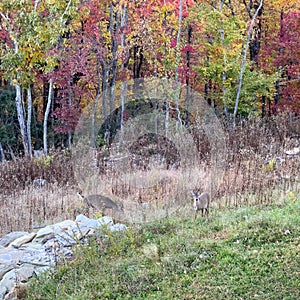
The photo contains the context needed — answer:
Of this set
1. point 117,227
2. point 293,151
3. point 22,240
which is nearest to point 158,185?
point 117,227

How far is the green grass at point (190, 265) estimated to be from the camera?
3.24 metres

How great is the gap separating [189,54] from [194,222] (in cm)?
1029

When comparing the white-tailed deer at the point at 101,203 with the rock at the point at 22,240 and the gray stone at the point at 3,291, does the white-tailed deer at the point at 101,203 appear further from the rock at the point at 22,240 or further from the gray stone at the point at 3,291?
the gray stone at the point at 3,291

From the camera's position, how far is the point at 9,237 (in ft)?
16.4

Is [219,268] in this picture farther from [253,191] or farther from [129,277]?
[253,191]

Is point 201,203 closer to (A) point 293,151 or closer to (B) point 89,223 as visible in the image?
(B) point 89,223

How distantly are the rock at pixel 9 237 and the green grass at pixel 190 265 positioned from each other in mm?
1233

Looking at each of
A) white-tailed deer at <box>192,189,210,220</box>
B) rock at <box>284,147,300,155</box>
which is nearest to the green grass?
white-tailed deer at <box>192,189,210,220</box>

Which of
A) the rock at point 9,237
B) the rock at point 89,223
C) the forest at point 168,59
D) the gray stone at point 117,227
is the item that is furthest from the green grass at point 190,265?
the forest at point 168,59

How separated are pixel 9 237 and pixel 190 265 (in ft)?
8.29

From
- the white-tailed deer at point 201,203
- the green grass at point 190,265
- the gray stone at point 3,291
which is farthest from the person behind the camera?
the white-tailed deer at point 201,203

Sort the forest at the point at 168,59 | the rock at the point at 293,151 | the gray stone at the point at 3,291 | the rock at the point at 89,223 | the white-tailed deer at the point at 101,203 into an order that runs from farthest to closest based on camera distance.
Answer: the forest at the point at 168,59, the rock at the point at 293,151, the white-tailed deer at the point at 101,203, the rock at the point at 89,223, the gray stone at the point at 3,291

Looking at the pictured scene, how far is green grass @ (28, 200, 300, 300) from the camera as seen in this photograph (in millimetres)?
3240

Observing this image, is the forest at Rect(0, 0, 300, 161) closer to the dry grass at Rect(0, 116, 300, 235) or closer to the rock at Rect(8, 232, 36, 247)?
the dry grass at Rect(0, 116, 300, 235)
